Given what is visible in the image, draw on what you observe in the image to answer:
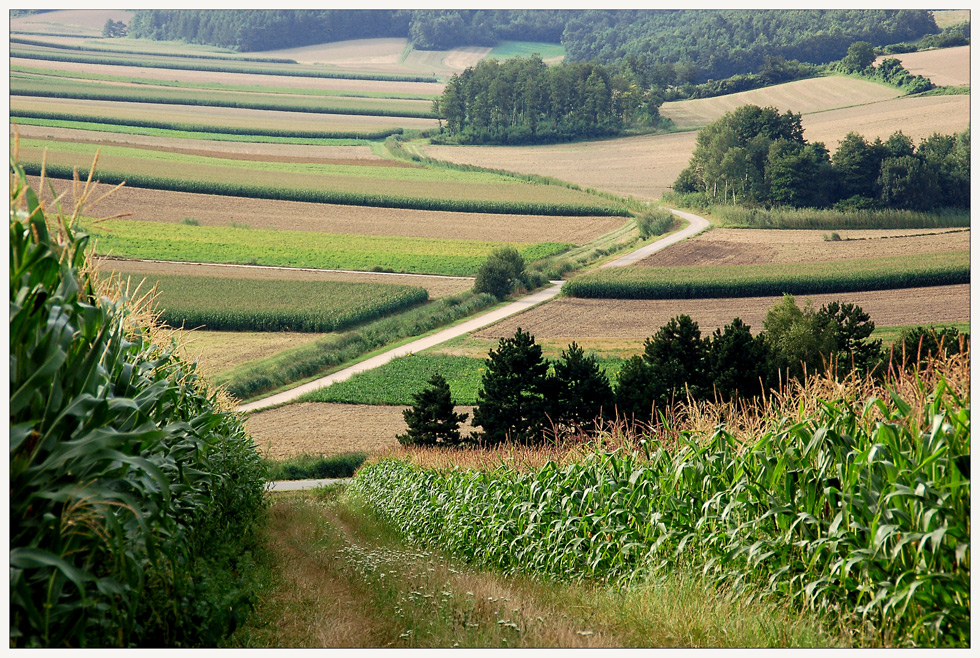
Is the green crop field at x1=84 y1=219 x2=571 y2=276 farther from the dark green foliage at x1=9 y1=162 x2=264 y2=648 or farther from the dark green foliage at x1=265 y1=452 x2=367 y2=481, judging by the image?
the dark green foliage at x1=9 y1=162 x2=264 y2=648

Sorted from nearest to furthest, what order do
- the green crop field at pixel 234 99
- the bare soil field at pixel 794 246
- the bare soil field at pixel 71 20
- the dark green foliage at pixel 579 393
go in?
the dark green foliage at pixel 579 393 < the bare soil field at pixel 71 20 < the bare soil field at pixel 794 246 < the green crop field at pixel 234 99

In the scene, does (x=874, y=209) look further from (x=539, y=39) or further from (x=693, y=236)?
(x=539, y=39)

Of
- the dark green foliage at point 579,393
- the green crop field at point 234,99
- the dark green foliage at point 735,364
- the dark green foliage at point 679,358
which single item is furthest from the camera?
the green crop field at point 234,99

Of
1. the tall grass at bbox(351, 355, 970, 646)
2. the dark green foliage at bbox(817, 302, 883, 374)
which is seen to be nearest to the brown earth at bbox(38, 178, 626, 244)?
the dark green foliage at bbox(817, 302, 883, 374)

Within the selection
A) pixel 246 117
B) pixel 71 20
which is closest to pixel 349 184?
pixel 246 117

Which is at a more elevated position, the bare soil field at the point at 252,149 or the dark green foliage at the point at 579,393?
the bare soil field at the point at 252,149

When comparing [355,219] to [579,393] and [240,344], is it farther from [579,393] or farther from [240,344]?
[579,393]

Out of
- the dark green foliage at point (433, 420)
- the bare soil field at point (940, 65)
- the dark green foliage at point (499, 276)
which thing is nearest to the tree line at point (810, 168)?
the bare soil field at point (940, 65)

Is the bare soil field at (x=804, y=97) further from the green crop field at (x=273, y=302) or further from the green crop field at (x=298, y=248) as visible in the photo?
the green crop field at (x=273, y=302)
